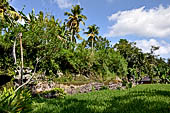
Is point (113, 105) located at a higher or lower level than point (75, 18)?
lower

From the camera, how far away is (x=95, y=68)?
17328mm

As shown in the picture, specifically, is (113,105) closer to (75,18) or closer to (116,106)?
(116,106)

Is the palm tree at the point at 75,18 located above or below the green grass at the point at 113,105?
above

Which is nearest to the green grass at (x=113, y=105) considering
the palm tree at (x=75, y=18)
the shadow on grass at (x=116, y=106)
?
the shadow on grass at (x=116, y=106)

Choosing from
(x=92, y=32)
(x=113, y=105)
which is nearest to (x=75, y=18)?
(x=92, y=32)

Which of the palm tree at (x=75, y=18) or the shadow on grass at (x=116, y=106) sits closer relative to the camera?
the shadow on grass at (x=116, y=106)

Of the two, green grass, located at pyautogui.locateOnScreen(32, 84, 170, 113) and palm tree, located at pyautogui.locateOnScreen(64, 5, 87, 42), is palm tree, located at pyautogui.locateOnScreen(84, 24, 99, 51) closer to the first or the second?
palm tree, located at pyautogui.locateOnScreen(64, 5, 87, 42)

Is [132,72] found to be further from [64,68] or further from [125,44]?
[64,68]

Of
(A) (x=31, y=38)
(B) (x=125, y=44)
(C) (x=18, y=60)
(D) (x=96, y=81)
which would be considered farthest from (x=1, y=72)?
(B) (x=125, y=44)

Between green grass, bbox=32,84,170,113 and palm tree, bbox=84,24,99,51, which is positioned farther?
palm tree, bbox=84,24,99,51

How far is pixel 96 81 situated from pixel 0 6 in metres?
11.4

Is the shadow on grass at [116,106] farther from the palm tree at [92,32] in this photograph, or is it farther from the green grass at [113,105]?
the palm tree at [92,32]

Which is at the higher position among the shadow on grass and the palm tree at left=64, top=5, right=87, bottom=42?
the palm tree at left=64, top=5, right=87, bottom=42

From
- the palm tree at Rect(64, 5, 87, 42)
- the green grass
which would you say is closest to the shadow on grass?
the green grass
